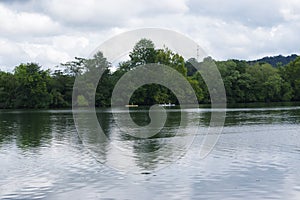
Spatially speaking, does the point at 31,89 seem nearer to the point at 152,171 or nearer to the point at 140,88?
the point at 140,88

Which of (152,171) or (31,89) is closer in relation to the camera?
(152,171)

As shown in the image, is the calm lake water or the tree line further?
the tree line

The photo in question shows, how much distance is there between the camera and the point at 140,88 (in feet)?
303

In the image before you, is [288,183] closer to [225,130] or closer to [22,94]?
[225,130]

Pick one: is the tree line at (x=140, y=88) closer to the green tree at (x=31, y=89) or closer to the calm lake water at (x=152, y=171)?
the green tree at (x=31, y=89)

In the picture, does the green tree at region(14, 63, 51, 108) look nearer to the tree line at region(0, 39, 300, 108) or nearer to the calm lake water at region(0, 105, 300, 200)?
the tree line at region(0, 39, 300, 108)

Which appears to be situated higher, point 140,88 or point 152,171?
point 140,88

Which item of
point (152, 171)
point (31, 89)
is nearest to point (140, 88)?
point (31, 89)

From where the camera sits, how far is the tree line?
9188 centimetres

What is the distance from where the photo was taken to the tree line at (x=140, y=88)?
9188 cm

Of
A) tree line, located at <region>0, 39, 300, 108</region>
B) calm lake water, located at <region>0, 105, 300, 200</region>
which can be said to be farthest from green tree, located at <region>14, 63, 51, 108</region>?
calm lake water, located at <region>0, 105, 300, 200</region>

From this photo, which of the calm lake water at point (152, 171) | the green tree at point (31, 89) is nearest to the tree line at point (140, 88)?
the green tree at point (31, 89)

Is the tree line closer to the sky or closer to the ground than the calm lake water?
closer to the sky

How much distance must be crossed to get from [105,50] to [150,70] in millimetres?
11703
